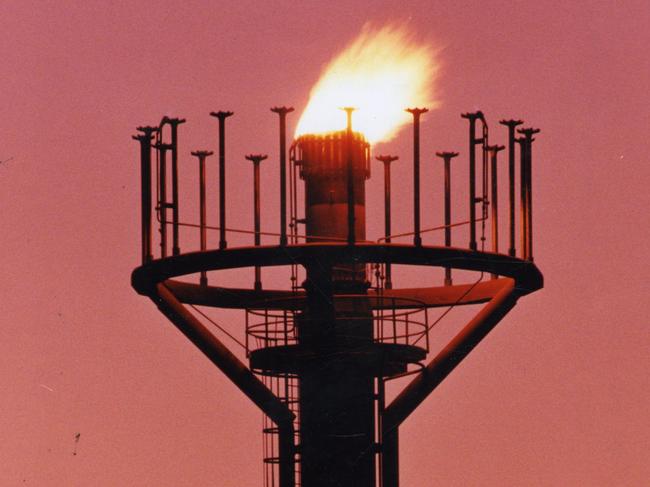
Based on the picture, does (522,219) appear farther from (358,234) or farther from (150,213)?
(150,213)

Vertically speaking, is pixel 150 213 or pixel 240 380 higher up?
pixel 150 213

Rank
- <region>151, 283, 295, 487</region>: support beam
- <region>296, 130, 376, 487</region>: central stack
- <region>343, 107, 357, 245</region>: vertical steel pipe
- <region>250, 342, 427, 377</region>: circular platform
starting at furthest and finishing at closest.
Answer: <region>151, 283, 295, 487</region>: support beam < <region>250, 342, 427, 377</region>: circular platform < <region>296, 130, 376, 487</region>: central stack < <region>343, 107, 357, 245</region>: vertical steel pipe

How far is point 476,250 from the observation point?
27297 mm

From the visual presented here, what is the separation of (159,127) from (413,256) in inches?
177

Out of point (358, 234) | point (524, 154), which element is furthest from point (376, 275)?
point (524, 154)

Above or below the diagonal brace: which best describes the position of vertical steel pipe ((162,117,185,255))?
above

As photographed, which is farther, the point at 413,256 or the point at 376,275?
the point at 376,275

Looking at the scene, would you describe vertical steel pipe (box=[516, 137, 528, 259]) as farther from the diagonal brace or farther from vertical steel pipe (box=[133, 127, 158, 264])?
vertical steel pipe (box=[133, 127, 158, 264])

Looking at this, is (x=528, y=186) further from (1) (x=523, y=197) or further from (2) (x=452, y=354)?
(2) (x=452, y=354)

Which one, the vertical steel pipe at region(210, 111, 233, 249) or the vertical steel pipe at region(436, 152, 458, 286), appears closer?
the vertical steel pipe at region(210, 111, 233, 249)

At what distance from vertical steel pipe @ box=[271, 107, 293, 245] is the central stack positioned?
5.26 ft

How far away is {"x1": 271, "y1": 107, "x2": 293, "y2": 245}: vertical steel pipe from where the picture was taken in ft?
86.8

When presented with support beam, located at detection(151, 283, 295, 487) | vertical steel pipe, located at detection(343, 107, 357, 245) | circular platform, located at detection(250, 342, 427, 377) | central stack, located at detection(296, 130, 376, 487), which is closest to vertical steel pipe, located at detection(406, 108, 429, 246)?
vertical steel pipe, located at detection(343, 107, 357, 245)

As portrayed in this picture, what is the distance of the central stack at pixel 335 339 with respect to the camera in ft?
93.7
